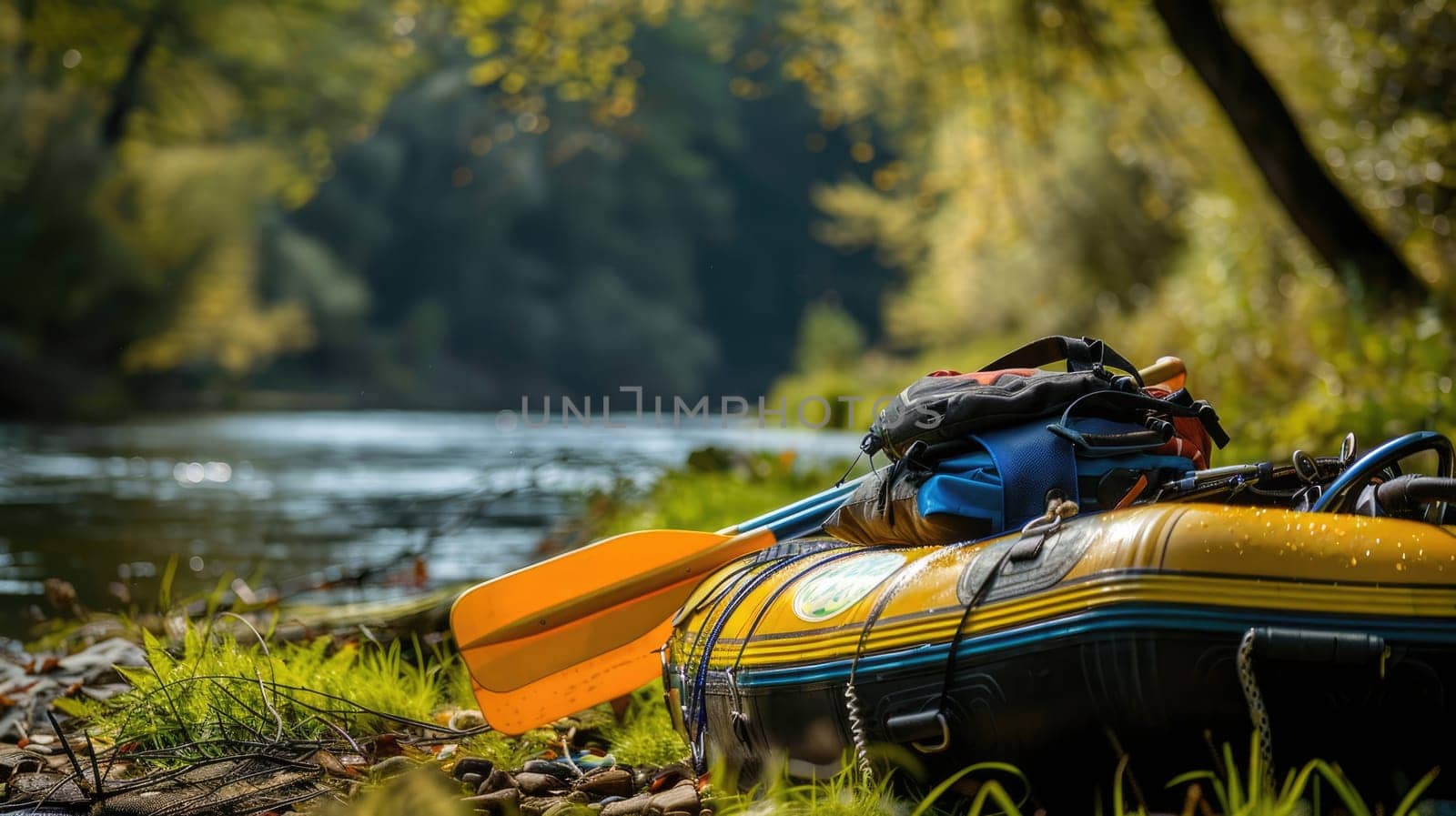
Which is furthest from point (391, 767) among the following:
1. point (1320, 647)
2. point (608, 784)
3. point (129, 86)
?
point (129, 86)

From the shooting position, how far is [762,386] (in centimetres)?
4469

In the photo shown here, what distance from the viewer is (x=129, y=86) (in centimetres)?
1598

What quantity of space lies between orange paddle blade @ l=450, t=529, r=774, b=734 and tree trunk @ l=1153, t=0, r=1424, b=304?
A: 4.18 metres

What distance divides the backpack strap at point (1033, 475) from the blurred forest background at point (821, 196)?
3.47m

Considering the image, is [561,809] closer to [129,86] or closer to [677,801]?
[677,801]

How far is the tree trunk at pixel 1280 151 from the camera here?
222 inches

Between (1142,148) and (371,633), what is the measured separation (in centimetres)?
903

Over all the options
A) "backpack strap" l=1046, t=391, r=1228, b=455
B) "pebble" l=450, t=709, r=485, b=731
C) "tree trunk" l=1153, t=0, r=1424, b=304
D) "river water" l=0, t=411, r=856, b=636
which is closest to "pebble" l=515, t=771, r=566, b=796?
"pebble" l=450, t=709, r=485, b=731

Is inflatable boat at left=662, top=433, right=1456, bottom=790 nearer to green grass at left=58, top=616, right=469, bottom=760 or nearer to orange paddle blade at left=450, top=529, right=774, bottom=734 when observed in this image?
orange paddle blade at left=450, top=529, right=774, bottom=734

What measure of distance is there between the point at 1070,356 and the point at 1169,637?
0.70 meters

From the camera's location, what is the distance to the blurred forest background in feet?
19.9

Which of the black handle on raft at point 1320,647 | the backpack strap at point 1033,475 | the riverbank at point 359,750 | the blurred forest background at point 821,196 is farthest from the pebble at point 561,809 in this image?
the blurred forest background at point 821,196

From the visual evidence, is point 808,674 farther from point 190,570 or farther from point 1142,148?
point 1142,148

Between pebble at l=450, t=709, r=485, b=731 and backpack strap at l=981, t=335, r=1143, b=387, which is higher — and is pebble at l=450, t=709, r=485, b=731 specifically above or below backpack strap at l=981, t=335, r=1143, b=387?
below
